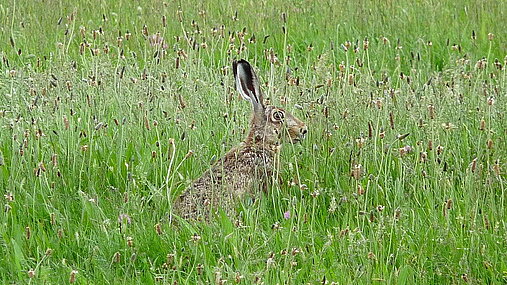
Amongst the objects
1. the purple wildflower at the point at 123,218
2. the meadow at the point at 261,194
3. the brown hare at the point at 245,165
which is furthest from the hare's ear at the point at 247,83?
the purple wildflower at the point at 123,218

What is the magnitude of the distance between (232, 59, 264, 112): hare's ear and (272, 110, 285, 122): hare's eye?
124mm

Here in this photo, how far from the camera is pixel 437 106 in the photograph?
614 cm

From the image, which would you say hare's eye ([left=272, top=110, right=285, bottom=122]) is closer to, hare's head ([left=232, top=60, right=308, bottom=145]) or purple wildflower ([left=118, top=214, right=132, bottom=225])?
hare's head ([left=232, top=60, right=308, bottom=145])

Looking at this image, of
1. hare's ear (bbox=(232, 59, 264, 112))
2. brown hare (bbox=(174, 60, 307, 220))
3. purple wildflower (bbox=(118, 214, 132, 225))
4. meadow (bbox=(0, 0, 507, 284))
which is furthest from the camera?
hare's ear (bbox=(232, 59, 264, 112))

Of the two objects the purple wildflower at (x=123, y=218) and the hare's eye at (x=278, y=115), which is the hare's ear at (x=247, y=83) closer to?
the hare's eye at (x=278, y=115)

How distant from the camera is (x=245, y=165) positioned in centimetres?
552

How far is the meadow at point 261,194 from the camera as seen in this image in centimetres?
429

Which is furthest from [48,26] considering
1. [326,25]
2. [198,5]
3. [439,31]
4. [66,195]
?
[66,195]

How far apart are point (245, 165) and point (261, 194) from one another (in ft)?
1.62

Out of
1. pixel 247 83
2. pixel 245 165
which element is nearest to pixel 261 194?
pixel 245 165

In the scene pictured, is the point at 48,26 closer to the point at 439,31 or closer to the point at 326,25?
the point at 326,25

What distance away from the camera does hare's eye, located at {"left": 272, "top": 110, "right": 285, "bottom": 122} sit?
236 inches

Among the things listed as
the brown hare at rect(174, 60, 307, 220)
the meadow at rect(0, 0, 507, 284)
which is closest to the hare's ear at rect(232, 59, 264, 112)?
the brown hare at rect(174, 60, 307, 220)

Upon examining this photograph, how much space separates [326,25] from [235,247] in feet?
17.8
